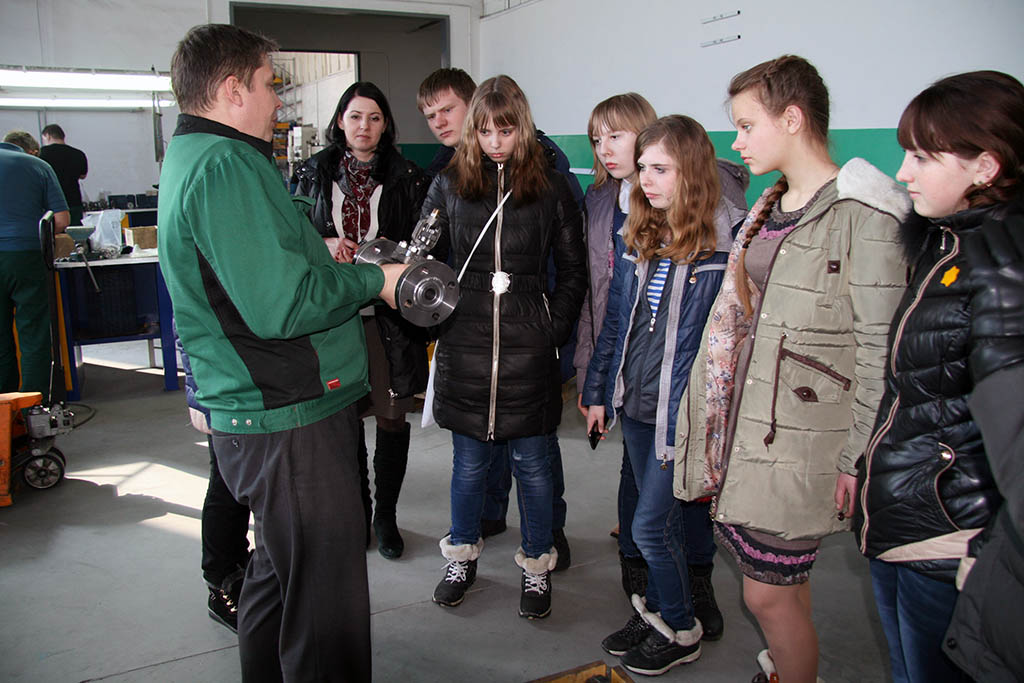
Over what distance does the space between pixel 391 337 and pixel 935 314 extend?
5.94 feet

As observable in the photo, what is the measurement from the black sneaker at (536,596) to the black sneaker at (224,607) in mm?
873

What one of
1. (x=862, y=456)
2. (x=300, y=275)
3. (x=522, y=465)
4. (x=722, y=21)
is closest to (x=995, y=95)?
(x=862, y=456)

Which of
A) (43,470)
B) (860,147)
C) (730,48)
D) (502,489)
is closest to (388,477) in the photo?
(502,489)

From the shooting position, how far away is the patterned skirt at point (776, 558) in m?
1.62

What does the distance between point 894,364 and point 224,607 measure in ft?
6.60

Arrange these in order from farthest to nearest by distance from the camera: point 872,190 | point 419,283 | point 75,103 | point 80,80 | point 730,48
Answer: point 75,103, point 80,80, point 730,48, point 419,283, point 872,190

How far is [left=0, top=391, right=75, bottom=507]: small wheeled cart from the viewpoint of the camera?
340cm

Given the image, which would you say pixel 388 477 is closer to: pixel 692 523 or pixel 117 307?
pixel 692 523

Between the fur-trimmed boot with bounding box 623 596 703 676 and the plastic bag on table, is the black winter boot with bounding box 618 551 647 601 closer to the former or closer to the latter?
the fur-trimmed boot with bounding box 623 596 703 676

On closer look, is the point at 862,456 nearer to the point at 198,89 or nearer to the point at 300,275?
the point at 300,275

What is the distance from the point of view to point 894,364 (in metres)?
1.35

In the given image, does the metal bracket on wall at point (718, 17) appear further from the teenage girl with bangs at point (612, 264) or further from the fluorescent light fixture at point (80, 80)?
the fluorescent light fixture at point (80, 80)

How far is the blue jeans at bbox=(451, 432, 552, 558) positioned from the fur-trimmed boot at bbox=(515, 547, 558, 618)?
24 millimetres

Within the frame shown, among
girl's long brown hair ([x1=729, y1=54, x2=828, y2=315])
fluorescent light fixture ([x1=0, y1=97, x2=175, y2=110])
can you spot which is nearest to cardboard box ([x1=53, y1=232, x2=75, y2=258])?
fluorescent light fixture ([x1=0, y1=97, x2=175, y2=110])
